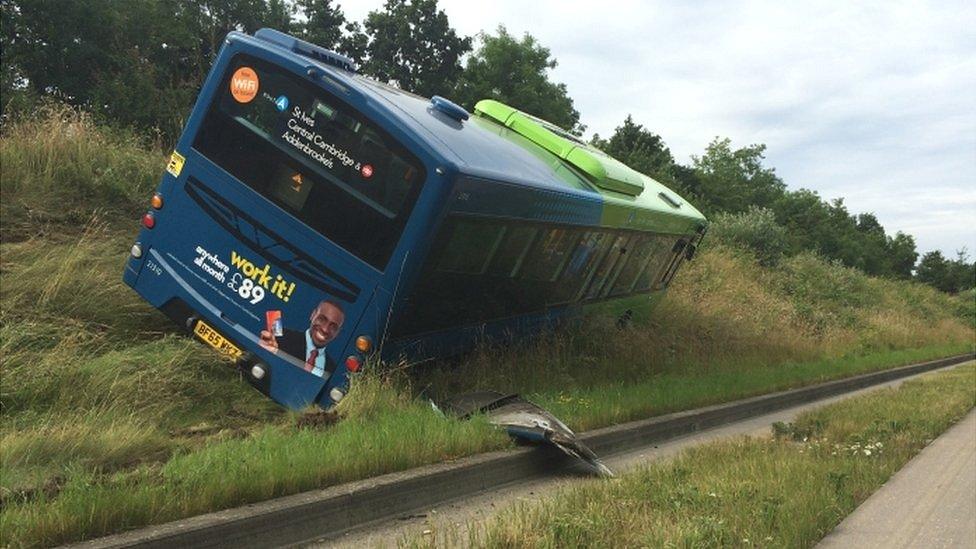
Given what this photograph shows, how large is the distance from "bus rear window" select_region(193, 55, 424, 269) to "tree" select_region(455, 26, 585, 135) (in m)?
41.1

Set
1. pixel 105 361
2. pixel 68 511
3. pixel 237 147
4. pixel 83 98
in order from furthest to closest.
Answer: pixel 83 98
pixel 237 147
pixel 105 361
pixel 68 511

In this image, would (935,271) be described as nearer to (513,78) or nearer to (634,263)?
(513,78)

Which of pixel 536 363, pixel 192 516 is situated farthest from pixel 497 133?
pixel 192 516

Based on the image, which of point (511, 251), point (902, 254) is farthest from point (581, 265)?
point (902, 254)

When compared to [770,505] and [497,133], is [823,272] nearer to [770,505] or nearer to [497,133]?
[497,133]

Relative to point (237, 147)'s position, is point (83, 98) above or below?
below

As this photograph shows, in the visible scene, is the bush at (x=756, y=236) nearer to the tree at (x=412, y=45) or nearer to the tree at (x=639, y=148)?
the tree at (x=639, y=148)

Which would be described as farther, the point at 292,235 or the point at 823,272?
the point at 823,272

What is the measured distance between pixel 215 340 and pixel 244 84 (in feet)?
7.81

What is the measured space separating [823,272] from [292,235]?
107ft

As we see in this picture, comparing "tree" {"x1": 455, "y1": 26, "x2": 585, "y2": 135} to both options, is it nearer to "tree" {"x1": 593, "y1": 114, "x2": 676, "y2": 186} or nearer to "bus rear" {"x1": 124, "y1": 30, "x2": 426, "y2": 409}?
"tree" {"x1": 593, "y1": 114, "x2": 676, "y2": 186}

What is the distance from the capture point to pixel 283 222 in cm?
757

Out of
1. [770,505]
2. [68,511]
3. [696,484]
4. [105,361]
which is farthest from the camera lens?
[105,361]

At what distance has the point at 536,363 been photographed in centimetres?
970
